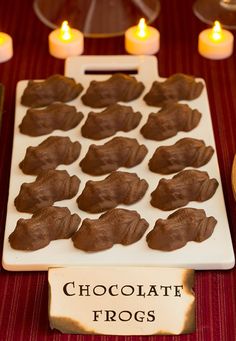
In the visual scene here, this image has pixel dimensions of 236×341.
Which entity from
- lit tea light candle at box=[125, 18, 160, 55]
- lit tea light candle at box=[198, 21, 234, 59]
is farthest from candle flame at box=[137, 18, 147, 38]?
lit tea light candle at box=[198, 21, 234, 59]

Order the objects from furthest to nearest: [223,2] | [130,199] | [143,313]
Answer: [223,2], [130,199], [143,313]

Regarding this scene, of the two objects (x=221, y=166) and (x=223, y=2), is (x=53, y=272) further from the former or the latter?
(x=223, y=2)

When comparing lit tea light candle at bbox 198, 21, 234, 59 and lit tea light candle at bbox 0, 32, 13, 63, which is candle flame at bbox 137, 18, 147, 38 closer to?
lit tea light candle at bbox 198, 21, 234, 59

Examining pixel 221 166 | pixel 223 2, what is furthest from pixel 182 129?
pixel 223 2

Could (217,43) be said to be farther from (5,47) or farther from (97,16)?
(5,47)

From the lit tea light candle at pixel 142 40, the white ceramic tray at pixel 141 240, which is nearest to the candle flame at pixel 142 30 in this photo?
the lit tea light candle at pixel 142 40
